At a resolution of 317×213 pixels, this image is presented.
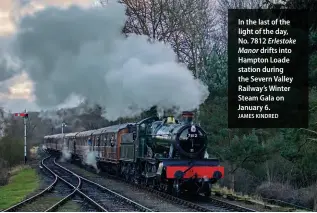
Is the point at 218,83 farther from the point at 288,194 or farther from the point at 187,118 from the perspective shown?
the point at 187,118

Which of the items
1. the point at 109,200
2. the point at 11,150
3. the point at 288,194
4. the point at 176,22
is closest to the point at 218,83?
the point at 176,22

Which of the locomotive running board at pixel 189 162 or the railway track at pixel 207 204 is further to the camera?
the locomotive running board at pixel 189 162

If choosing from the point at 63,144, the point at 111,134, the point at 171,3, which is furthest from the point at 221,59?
the point at 63,144

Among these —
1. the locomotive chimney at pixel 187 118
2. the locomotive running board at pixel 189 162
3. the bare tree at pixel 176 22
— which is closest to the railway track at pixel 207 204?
the locomotive running board at pixel 189 162

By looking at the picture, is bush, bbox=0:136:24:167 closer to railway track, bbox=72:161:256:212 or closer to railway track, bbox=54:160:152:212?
railway track, bbox=54:160:152:212

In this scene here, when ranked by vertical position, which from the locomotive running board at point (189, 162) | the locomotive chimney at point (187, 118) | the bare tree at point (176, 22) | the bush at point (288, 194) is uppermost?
the bare tree at point (176, 22)

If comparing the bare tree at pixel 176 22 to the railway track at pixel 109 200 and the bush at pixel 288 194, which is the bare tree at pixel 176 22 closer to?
the bush at pixel 288 194

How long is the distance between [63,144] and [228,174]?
22.2m

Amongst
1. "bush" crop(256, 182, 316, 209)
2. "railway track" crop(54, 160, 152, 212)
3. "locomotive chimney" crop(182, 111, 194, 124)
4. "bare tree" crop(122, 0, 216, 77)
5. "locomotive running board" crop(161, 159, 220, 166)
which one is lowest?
"bush" crop(256, 182, 316, 209)

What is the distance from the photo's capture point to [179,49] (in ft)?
104

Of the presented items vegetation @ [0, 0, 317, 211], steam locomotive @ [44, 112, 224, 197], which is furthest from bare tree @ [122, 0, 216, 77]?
steam locomotive @ [44, 112, 224, 197]

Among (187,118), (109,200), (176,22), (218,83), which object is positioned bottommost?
(109,200)

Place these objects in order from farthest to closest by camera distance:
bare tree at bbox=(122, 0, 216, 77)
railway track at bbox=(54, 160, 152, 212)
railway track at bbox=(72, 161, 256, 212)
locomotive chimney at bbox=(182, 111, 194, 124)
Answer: bare tree at bbox=(122, 0, 216, 77) → locomotive chimney at bbox=(182, 111, 194, 124) → railway track at bbox=(54, 160, 152, 212) → railway track at bbox=(72, 161, 256, 212)

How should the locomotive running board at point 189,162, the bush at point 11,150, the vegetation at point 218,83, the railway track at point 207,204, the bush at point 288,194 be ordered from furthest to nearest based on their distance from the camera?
the bush at point 11,150 → the vegetation at point 218,83 → the bush at point 288,194 → the locomotive running board at point 189,162 → the railway track at point 207,204
